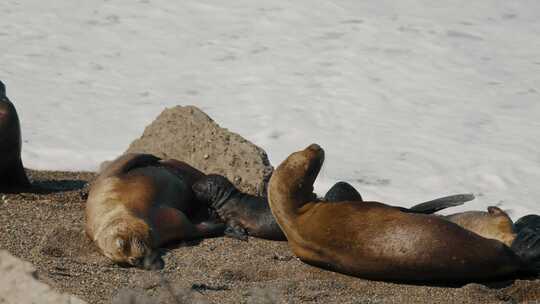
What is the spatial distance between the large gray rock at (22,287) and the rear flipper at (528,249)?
2.59 metres

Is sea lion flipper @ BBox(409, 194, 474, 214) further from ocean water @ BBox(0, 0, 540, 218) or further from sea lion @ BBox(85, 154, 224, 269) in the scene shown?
ocean water @ BBox(0, 0, 540, 218)

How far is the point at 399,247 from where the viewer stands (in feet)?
18.7

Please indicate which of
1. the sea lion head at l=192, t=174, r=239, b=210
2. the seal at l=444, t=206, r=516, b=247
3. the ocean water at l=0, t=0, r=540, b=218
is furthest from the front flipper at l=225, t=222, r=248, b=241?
the ocean water at l=0, t=0, r=540, b=218

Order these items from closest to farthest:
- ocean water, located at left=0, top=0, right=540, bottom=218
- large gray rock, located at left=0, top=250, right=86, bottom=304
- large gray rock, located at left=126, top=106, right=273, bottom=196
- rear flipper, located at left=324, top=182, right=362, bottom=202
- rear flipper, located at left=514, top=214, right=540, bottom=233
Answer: large gray rock, located at left=0, top=250, right=86, bottom=304
rear flipper, located at left=514, top=214, right=540, bottom=233
rear flipper, located at left=324, top=182, right=362, bottom=202
large gray rock, located at left=126, top=106, right=273, bottom=196
ocean water, located at left=0, top=0, right=540, bottom=218

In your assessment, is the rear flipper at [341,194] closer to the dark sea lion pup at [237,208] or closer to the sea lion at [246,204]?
the sea lion at [246,204]

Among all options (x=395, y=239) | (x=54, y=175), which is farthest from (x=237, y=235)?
(x=54, y=175)

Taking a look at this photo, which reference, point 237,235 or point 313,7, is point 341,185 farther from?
point 313,7

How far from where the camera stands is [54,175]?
28.6ft

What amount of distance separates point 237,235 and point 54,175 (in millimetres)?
2435

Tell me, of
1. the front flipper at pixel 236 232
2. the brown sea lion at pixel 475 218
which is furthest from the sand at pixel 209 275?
the brown sea lion at pixel 475 218

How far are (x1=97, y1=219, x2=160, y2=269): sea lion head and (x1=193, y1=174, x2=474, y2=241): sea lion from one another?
2.53ft

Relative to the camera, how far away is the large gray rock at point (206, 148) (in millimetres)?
7605

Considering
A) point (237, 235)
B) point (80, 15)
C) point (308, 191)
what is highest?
point (308, 191)

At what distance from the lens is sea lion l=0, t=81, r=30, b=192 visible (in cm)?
769
